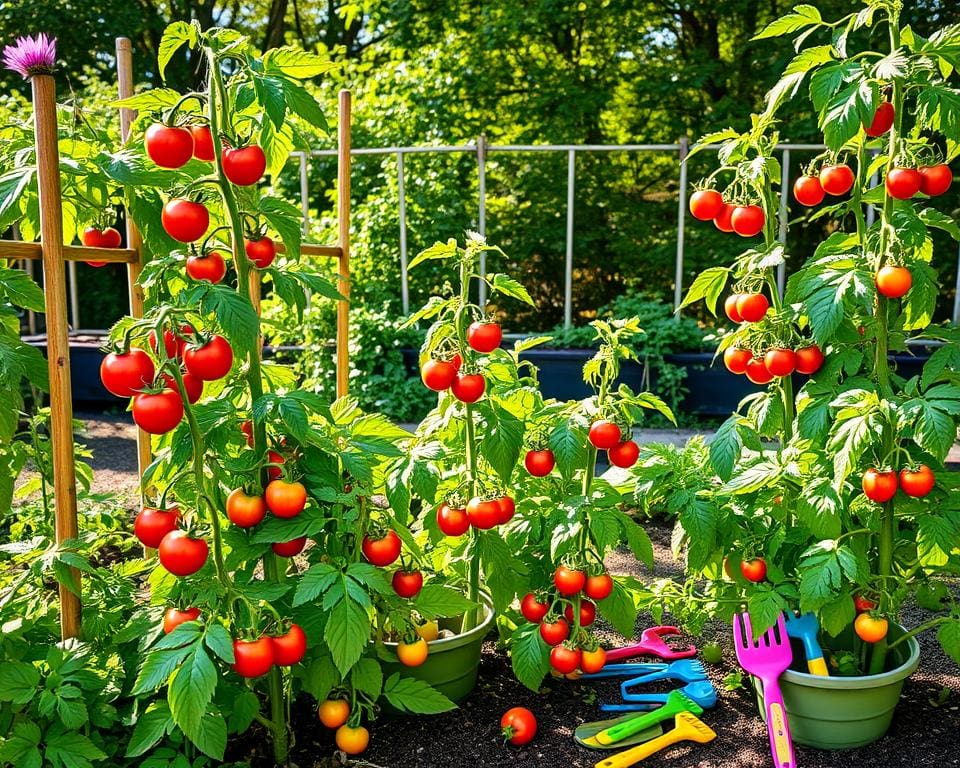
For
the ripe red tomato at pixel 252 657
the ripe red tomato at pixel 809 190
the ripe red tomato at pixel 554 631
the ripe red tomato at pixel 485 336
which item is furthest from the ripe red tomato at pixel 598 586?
the ripe red tomato at pixel 809 190

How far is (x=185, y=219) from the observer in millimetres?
1741

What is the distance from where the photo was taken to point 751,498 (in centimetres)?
240

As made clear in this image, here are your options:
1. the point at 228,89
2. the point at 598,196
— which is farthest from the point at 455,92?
the point at 228,89

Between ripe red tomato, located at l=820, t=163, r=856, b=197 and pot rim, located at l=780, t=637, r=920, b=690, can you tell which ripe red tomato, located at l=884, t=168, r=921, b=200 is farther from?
pot rim, located at l=780, t=637, r=920, b=690

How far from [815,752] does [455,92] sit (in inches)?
281

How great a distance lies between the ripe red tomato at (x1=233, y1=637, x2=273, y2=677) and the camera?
1800 mm

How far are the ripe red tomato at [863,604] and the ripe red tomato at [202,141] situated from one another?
6.32 feet

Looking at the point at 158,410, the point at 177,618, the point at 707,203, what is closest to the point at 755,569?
the point at 707,203

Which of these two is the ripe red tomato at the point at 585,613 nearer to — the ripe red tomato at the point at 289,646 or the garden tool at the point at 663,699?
the garden tool at the point at 663,699

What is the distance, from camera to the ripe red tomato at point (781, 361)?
221cm

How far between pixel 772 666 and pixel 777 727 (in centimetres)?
16

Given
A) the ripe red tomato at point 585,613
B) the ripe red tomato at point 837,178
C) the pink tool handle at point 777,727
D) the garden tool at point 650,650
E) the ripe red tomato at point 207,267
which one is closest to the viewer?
the ripe red tomato at point 207,267

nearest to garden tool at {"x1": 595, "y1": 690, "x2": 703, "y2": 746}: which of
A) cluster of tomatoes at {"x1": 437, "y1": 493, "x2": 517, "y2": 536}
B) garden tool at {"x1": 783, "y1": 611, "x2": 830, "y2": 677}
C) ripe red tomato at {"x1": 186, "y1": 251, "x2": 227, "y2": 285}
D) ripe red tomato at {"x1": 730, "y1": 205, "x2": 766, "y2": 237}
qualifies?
garden tool at {"x1": 783, "y1": 611, "x2": 830, "y2": 677}

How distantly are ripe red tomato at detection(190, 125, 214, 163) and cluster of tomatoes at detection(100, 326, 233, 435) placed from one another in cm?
40
